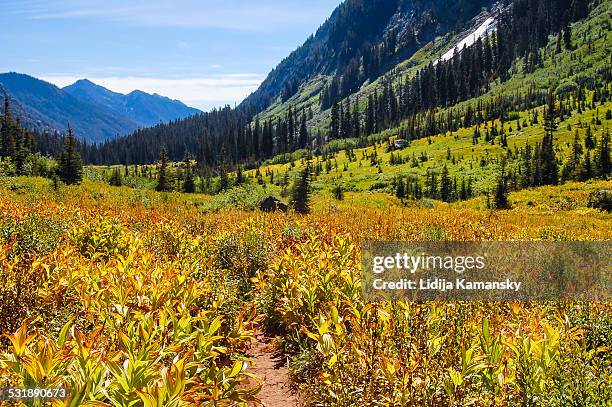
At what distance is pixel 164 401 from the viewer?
2572mm

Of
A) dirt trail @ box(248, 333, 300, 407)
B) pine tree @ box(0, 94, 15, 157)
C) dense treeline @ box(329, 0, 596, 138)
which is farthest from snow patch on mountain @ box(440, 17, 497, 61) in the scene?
dirt trail @ box(248, 333, 300, 407)

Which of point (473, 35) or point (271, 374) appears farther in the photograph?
point (473, 35)

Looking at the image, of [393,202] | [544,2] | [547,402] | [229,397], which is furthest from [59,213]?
[544,2]

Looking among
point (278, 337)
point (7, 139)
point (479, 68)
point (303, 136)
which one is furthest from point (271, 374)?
point (479, 68)

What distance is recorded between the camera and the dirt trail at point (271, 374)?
453 cm

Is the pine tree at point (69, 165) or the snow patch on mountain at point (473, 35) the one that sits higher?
the snow patch on mountain at point (473, 35)

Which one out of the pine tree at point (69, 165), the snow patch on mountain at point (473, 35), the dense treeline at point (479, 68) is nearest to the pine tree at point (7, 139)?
the pine tree at point (69, 165)

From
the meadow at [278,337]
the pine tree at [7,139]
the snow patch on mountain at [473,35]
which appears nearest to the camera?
the meadow at [278,337]

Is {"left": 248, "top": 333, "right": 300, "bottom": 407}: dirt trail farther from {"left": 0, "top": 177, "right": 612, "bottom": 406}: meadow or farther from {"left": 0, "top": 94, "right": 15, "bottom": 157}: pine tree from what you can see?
{"left": 0, "top": 94, "right": 15, "bottom": 157}: pine tree

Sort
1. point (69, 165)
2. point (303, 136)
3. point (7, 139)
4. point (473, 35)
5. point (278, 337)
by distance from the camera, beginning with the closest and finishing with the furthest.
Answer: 1. point (278, 337)
2. point (69, 165)
3. point (7, 139)
4. point (303, 136)
5. point (473, 35)

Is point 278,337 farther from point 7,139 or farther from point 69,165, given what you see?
point 7,139

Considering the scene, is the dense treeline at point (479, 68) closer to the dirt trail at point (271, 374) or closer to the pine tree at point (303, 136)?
the pine tree at point (303, 136)

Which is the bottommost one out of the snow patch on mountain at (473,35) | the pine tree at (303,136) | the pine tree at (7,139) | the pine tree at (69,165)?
the pine tree at (69,165)

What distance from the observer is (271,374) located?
5203 millimetres
